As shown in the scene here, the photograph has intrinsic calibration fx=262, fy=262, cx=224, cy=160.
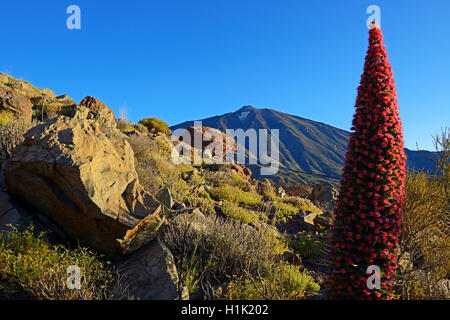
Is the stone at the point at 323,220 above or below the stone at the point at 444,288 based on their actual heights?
above

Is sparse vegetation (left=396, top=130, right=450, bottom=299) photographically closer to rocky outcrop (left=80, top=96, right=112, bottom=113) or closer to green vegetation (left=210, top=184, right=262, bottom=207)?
green vegetation (left=210, top=184, right=262, bottom=207)

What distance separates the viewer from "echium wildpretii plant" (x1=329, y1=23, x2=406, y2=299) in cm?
293

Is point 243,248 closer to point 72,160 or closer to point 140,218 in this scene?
point 140,218

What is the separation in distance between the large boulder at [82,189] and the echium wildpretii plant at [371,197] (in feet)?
8.41

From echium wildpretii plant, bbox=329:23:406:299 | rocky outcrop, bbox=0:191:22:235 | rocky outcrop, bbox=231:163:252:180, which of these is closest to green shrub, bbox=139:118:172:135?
rocky outcrop, bbox=231:163:252:180

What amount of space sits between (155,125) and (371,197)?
19.4 m

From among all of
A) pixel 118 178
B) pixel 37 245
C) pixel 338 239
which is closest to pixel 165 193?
pixel 118 178

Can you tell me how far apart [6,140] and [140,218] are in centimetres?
426

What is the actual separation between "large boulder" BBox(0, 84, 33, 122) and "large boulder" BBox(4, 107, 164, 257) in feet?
21.6

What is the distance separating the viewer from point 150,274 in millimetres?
3443

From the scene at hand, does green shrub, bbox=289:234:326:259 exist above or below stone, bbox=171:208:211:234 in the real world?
below

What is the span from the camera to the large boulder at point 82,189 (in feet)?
11.1

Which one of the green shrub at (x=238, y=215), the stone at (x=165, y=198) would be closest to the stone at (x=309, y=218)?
the green shrub at (x=238, y=215)

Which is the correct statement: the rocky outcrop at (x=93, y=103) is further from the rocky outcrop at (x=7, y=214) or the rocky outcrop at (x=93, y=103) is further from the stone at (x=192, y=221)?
the stone at (x=192, y=221)
